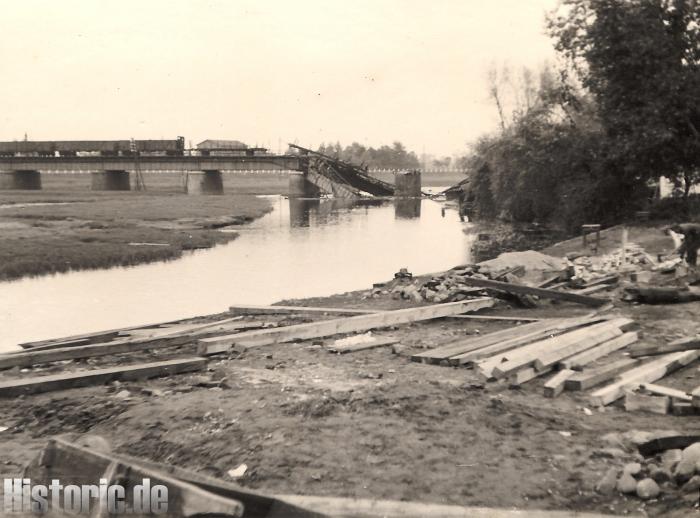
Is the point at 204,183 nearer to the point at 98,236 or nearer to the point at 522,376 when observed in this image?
the point at 98,236

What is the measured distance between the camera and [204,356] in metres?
9.84

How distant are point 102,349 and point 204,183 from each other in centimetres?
7397

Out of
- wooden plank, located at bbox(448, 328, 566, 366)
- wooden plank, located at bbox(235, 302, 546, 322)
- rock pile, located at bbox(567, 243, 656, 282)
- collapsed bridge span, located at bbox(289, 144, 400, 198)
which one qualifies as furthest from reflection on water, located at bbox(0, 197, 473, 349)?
collapsed bridge span, located at bbox(289, 144, 400, 198)

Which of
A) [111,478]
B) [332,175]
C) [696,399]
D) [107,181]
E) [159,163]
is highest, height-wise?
[159,163]

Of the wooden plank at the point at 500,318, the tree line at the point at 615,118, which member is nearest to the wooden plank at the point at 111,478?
the wooden plank at the point at 500,318

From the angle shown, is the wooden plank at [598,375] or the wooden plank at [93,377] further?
the wooden plank at [93,377]

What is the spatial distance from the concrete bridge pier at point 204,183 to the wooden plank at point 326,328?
7215 centimetres

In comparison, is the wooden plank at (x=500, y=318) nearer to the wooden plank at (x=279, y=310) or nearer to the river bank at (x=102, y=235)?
the wooden plank at (x=279, y=310)

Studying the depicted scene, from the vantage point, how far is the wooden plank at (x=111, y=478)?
12.3 feet

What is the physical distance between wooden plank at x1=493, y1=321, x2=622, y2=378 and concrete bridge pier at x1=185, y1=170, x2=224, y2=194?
74.9m

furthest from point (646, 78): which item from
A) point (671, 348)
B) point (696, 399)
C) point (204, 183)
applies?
point (204, 183)

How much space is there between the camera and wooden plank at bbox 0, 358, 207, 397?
820 cm

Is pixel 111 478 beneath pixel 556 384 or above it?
above

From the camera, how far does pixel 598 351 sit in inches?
365
